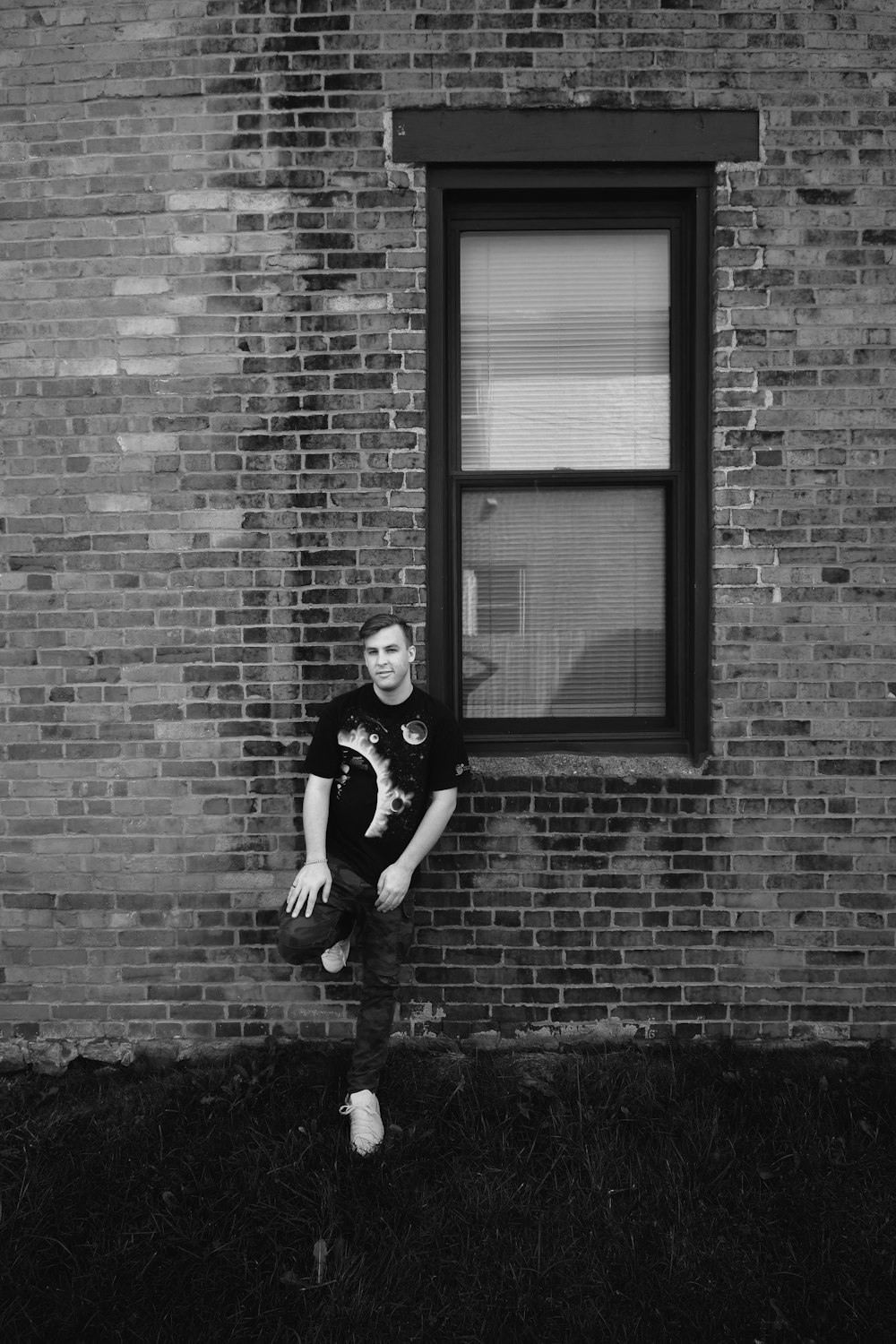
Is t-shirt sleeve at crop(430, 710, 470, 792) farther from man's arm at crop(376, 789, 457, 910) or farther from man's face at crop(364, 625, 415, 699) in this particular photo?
man's face at crop(364, 625, 415, 699)

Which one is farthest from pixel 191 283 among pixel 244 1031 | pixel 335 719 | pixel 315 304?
pixel 244 1031

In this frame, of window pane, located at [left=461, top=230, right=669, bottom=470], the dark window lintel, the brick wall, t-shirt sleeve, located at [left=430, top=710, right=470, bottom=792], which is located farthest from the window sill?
the dark window lintel

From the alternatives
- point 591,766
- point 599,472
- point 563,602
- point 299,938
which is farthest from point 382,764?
point 599,472

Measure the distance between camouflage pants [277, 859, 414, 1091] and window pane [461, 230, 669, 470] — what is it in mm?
1835

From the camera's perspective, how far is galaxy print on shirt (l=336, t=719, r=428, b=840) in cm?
320

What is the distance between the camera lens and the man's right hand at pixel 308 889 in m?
3.09

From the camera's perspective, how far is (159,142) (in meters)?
3.57

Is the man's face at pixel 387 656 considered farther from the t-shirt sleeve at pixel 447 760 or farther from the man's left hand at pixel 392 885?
the man's left hand at pixel 392 885

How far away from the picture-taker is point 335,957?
10.6ft

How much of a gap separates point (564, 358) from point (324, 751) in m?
1.99

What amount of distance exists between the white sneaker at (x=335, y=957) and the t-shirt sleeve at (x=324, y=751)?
2.08 ft

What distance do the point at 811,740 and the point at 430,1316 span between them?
A: 2.44 m

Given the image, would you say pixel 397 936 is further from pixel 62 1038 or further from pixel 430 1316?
pixel 62 1038

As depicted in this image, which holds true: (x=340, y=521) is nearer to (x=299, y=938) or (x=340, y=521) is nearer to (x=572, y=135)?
(x=299, y=938)
